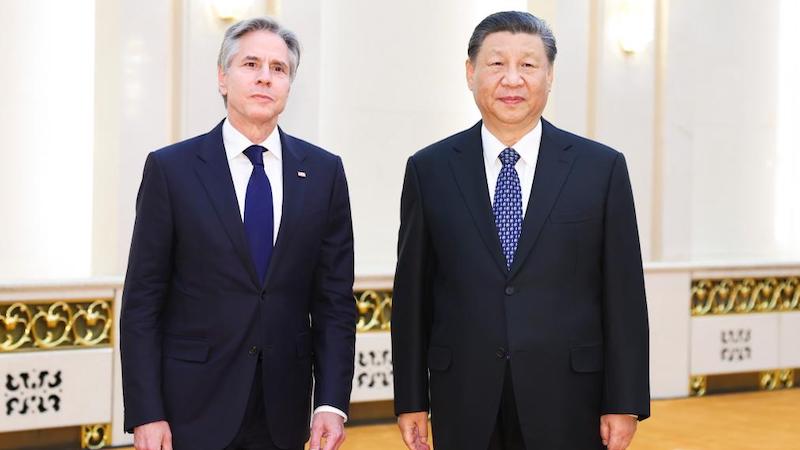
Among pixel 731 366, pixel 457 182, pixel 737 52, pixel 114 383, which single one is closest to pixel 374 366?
pixel 114 383

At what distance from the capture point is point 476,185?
3.21 metres

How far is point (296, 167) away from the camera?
10.3ft

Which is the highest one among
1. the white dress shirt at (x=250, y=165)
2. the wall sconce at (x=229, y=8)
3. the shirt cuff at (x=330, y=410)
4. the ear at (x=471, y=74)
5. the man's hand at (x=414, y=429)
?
the wall sconce at (x=229, y=8)

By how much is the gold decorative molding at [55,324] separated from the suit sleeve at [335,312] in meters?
3.24

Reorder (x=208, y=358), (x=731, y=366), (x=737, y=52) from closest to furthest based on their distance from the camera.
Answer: (x=208, y=358), (x=731, y=366), (x=737, y=52)

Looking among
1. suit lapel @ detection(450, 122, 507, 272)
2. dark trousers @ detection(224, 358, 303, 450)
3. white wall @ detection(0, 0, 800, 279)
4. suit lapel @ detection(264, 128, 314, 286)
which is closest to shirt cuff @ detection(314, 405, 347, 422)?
dark trousers @ detection(224, 358, 303, 450)

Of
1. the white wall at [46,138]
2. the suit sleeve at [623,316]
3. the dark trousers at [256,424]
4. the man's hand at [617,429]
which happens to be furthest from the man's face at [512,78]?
the white wall at [46,138]

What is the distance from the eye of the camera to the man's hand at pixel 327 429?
3.05 m

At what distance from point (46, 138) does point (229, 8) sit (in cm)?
134

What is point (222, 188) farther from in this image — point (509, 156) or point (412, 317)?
point (509, 156)

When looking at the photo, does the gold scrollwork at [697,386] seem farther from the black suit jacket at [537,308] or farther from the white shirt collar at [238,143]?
the white shirt collar at [238,143]

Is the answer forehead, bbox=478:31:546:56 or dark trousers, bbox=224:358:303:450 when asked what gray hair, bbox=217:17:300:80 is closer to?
forehead, bbox=478:31:546:56

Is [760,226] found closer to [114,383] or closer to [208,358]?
[114,383]

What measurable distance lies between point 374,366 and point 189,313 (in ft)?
13.3
